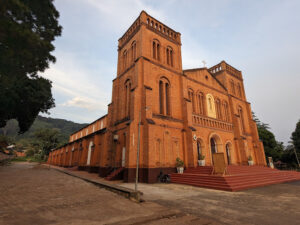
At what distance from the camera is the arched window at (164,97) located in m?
17.2

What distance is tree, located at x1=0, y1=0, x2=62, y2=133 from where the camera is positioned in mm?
9203

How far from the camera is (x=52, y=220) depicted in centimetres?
413

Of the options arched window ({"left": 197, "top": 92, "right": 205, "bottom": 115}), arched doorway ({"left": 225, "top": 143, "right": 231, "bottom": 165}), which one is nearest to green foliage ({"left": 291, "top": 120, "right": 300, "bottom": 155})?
arched doorway ({"left": 225, "top": 143, "right": 231, "bottom": 165})

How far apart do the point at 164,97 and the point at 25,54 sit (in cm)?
1276

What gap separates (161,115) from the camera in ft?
53.6

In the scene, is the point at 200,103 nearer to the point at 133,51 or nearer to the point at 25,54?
the point at 133,51

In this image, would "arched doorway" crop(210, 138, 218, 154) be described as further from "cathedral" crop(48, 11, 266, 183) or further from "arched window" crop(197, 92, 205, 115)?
"arched window" crop(197, 92, 205, 115)

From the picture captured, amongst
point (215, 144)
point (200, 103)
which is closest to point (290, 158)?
point (215, 144)

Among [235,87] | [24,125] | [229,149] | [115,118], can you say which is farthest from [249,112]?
[24,125]

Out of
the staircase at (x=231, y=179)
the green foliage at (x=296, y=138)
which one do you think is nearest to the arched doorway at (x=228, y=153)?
the staircase at (x=231, y=179)

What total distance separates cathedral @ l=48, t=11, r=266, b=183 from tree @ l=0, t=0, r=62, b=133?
26.3 feet

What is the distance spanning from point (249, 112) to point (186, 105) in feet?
53.9

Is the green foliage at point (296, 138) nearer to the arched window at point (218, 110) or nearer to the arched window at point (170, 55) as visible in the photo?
the arched window at point (218, 110)

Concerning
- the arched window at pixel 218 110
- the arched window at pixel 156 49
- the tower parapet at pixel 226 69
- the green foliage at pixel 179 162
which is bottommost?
the green foliage at pixel 179 162
